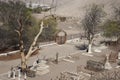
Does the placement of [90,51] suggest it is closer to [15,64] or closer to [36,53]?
[36,53]

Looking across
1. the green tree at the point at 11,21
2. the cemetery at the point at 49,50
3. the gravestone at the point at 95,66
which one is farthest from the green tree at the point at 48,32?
the gravestone at the point at 95,66

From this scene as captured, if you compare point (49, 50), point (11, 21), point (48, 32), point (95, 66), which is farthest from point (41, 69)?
point (48, 32)

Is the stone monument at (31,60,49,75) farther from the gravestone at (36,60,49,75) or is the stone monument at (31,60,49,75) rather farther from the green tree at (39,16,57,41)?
the green tree at (39,16,57,41)

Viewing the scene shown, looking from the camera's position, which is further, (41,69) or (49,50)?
(49,50)

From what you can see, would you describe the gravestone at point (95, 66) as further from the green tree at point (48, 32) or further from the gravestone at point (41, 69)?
the green tree at point (48, 32)

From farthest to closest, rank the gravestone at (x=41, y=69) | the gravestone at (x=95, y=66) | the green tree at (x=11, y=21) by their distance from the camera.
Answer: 1. the green tree at (x=11, y=21)
2. the gravestone at (x=95, y=66)
3. the gravestone at (x=41, y=69)

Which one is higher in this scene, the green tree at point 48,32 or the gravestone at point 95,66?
the green tree at point 48,32

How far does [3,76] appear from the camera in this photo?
82.6ft

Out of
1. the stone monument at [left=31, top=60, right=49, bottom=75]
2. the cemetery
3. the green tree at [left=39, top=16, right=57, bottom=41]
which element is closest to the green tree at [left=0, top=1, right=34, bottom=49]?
the cemetery

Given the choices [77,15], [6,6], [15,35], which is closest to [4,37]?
[15,35]

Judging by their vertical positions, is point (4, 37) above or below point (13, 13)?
below

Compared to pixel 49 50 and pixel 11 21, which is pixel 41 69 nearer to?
pixel 11 21

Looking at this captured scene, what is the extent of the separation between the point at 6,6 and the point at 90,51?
1053cm

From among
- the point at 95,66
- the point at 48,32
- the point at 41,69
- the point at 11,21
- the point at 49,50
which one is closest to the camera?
the point at 41,69
